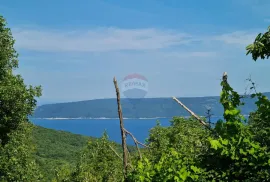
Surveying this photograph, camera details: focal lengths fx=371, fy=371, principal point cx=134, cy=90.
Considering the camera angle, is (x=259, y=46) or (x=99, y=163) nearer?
(x=259, y=46)

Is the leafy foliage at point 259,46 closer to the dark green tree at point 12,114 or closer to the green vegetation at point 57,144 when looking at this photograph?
the dark green tree at point 12,114

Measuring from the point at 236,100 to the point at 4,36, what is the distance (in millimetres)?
14124

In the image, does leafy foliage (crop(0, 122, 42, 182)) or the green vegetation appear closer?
leafy foliage (crop(0, 122, 42, 182))

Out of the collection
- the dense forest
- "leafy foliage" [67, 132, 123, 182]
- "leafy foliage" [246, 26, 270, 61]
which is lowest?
"leafy foliage" [67, 132, 123, 182]

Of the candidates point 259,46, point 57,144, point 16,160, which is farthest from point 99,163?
point 57,144

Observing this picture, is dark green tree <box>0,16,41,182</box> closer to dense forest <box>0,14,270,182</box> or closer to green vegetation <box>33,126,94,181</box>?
dense forest <box>0,14,270,182</box>

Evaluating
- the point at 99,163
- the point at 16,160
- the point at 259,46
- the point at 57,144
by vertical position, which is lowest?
the point at 99,163

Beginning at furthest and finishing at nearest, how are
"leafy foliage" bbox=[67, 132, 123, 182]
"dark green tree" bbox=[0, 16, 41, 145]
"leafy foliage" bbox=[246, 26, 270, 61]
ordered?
1. "leafy foliage" bbox=[67, 132, 123, 182]
2. "dark green tree" bbox=[0, 16, 41, 145]
3. "leafy foliage" bbox=[246, 26, 270, 61]

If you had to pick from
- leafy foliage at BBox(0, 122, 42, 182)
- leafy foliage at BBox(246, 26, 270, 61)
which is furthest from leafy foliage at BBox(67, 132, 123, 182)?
leafy foliage at BBox(246, 26, 270, 61)

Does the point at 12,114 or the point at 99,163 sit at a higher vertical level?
the point at 12,114

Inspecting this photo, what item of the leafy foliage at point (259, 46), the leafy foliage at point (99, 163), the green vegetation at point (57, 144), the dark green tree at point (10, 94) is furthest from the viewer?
the green vegetation at point (57, 144)

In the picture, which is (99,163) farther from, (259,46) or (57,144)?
(57,144)

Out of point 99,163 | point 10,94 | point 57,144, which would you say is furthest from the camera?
point 57,144

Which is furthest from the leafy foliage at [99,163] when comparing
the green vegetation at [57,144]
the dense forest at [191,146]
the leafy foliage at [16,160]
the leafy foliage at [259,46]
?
the green vegetation at [57,144]
